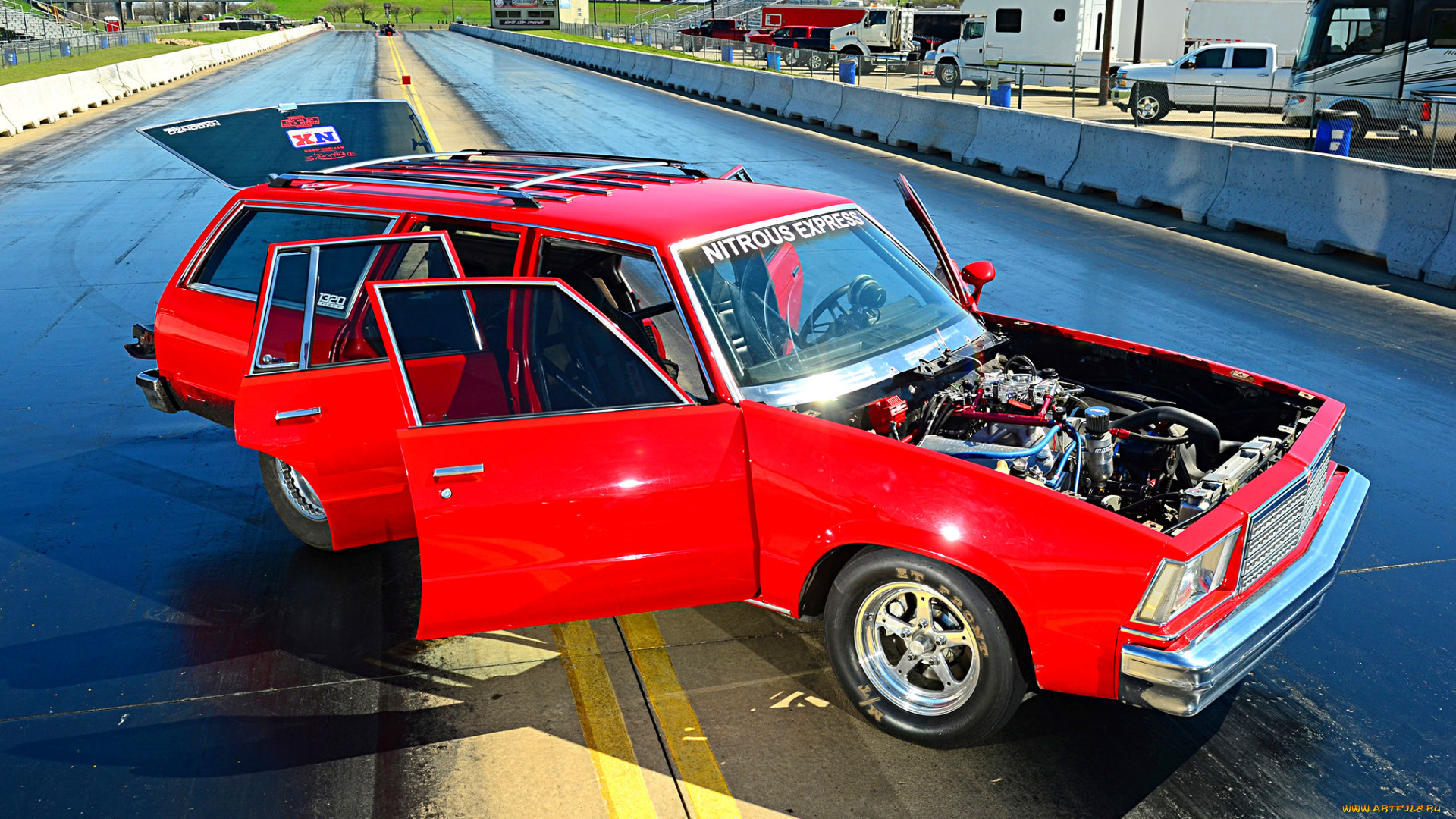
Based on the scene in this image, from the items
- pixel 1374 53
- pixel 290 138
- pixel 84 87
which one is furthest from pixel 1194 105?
pixel 84 87

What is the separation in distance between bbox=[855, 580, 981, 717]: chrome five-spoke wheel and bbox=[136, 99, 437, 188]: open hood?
5.29 metres

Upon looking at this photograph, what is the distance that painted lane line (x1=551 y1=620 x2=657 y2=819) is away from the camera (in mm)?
3725

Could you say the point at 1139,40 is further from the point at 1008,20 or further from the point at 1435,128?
the point at 1435,128

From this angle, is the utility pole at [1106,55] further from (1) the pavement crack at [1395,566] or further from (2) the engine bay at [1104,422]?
(2) the engine bay at [1104,422]

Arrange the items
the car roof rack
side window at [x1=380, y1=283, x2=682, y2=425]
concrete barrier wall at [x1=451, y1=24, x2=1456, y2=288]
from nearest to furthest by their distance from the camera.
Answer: side window at [x1=380, y1=283, x2=682, y2=425]
the car roof rack
concrete barrier wall at [x1=451, y1=24, x2=1456, y2=288]

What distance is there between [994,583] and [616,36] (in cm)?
8864

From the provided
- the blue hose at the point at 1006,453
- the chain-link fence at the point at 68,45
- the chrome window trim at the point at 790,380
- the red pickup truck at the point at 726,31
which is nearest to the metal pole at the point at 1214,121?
the chrome window trim at the point at 790,380

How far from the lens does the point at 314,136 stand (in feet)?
28.2

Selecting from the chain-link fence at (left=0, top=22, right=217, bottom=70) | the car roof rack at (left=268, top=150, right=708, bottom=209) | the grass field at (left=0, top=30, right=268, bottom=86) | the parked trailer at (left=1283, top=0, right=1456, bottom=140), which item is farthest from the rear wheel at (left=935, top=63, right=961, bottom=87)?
the chain-link fence at (left=0, top=22, right=217, bottom=70)

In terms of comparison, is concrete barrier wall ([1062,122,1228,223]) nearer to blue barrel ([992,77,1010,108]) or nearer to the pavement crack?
blue barrel ([992,77,1010,108])

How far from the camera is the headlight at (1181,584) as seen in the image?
134 inches

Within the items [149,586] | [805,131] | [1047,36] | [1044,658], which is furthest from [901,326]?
[1047,36]

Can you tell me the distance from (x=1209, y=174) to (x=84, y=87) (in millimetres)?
32581

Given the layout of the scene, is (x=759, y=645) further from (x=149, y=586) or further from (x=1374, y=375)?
(x=1374, y=375)
